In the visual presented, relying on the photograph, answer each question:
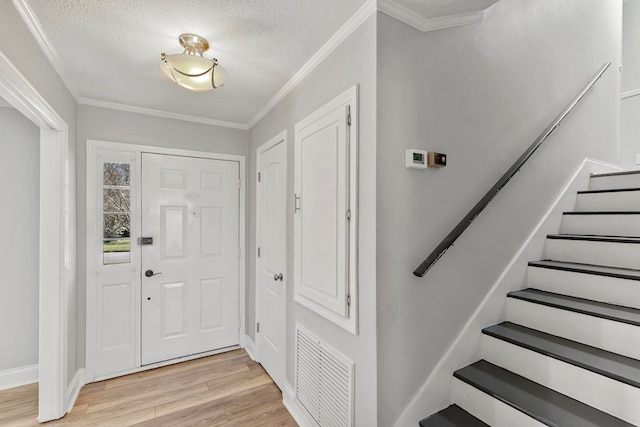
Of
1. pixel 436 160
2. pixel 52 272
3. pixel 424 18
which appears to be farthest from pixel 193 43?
pixel 52 272

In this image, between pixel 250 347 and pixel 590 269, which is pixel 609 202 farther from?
pixel 250 347

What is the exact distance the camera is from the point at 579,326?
1.66 m

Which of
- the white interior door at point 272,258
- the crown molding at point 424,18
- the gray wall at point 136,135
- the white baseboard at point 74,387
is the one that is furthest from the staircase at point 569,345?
the gray wall at point 136,135

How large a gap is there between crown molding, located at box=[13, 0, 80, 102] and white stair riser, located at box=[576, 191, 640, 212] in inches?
155

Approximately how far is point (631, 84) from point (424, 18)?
3.92 m

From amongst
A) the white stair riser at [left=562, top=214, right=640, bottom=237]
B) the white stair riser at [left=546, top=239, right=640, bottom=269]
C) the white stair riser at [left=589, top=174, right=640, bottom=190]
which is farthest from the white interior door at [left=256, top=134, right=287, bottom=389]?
the white stair riser at [left=589, top=174, right=640, bottom=190]

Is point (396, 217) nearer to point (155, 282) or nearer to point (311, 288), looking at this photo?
point (311, 288)

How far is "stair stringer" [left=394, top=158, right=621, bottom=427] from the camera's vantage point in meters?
1.60

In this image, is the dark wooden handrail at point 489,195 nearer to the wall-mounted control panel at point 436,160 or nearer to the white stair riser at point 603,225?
the wall-mounted control panel at point 436,160

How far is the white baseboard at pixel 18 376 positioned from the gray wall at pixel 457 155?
123 inches

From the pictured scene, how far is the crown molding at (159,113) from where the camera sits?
2.72 m

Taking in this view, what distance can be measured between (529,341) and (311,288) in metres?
1.29

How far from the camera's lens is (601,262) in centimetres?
201

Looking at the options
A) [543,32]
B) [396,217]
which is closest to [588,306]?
[396,217]
